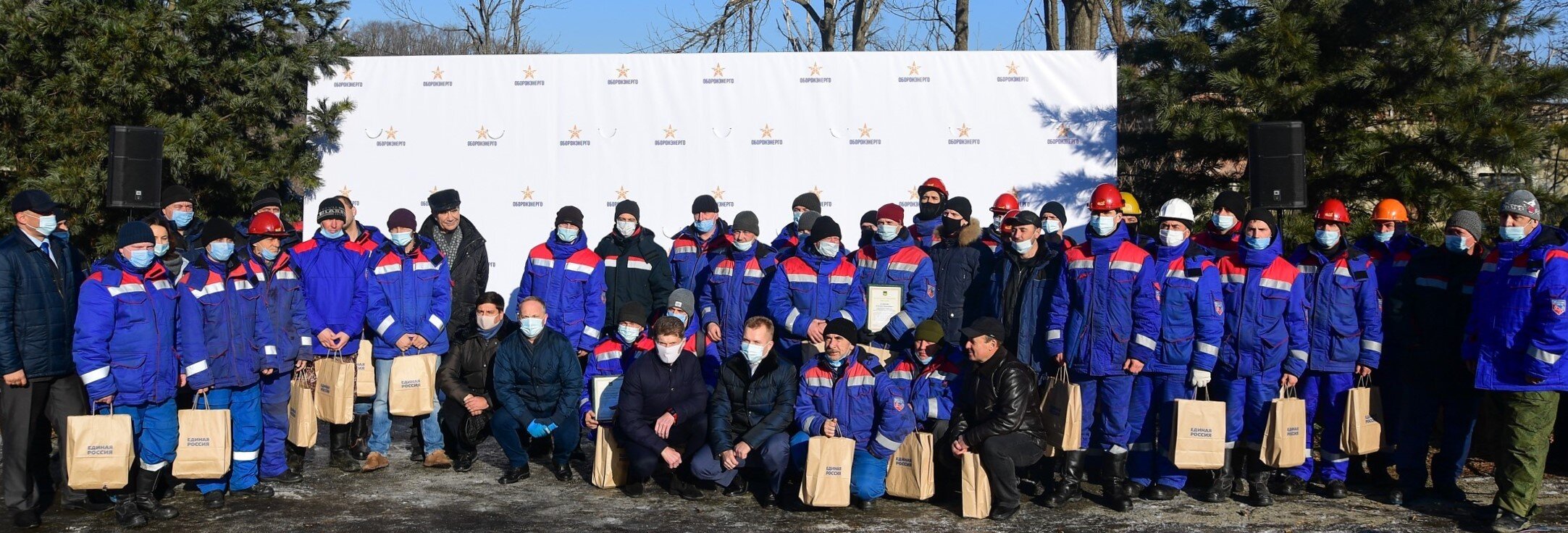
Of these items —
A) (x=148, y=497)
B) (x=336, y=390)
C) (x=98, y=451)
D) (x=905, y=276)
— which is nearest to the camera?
(x=98, y=451)

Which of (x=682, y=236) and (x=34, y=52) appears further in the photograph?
(x=34, y=52)

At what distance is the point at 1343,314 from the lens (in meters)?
7.11

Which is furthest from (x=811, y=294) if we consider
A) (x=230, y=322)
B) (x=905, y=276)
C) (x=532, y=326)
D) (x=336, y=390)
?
(x=230, y=322)

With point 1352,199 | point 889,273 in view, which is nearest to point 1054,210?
point 889,273

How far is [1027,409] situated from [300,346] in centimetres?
424

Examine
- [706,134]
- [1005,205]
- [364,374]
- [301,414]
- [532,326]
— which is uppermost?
[706,134]

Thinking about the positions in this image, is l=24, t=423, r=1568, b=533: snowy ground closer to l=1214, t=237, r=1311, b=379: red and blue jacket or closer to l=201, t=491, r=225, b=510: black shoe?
l=201, t=491, r=225, b=510: black shoe

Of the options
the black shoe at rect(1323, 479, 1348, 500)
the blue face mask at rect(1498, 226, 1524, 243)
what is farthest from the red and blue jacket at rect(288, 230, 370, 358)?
the blue face mask at rect(1498, 226, 1524, 243)

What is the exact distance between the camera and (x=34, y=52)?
1077 centimetres

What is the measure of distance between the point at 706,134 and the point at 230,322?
4.97m

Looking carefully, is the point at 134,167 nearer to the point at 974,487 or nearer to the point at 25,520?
the point at 25,520

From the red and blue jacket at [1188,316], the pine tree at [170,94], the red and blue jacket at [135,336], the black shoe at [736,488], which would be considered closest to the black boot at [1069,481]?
the red and blue jacket at [1188,316]

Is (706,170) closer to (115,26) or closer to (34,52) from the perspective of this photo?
(115,26)

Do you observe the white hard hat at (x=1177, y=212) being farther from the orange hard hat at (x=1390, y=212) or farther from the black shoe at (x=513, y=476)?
the black shoe at (x=513, y=476)
